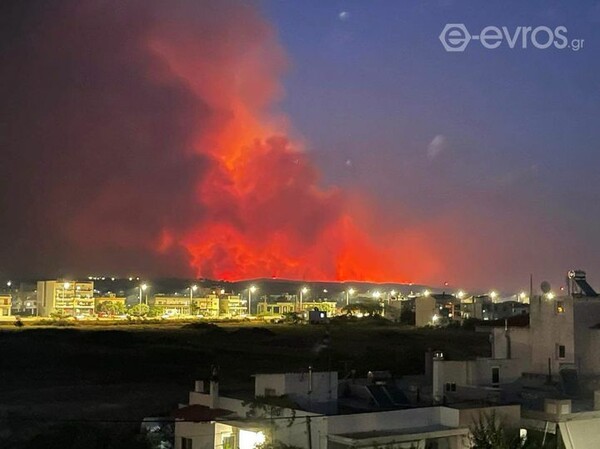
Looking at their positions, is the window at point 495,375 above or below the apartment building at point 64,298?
below

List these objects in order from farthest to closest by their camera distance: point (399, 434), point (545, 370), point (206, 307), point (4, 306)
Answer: point (206, 307), point (4, 306), point (545, 370), point (399, 434)

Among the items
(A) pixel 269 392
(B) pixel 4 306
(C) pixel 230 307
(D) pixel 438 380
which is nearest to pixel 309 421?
(A) pixel 269 392

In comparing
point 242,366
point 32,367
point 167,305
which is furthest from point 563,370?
point 167,305

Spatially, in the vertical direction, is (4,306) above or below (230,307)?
below

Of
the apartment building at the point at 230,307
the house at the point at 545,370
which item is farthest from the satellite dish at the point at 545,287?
the apartment building at the point at 230,307

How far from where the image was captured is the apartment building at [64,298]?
11769 cm

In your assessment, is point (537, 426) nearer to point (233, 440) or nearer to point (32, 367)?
point (233, 440)

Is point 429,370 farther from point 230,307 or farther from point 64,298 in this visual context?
point 230,307

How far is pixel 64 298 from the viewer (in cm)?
12044

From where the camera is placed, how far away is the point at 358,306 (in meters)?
115

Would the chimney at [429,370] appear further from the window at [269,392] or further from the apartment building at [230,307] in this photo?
the apartment building at [230,307]

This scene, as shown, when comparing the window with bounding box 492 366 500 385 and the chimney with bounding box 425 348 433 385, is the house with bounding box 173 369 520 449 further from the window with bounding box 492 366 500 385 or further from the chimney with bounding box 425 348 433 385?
the chimney with bounding box 425 348 433 385

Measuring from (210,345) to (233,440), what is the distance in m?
42.2

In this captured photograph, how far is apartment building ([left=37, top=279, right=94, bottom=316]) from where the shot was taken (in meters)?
118
